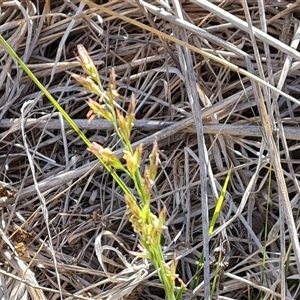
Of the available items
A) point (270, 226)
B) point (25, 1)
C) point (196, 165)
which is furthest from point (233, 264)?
point (25, 1)

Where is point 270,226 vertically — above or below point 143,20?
below

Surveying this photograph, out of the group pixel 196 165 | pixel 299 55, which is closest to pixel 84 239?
pixel 196 165

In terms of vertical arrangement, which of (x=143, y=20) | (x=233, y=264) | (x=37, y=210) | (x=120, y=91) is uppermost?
(x=143, y=20)

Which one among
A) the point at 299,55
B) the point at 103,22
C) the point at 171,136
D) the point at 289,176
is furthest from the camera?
the point at 103,22

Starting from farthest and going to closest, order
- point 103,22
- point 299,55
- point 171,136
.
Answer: point 103,22, point 171,136, point 299,55

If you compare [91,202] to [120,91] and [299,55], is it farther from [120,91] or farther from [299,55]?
[299,55]

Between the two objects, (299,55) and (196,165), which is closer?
(299,55)
